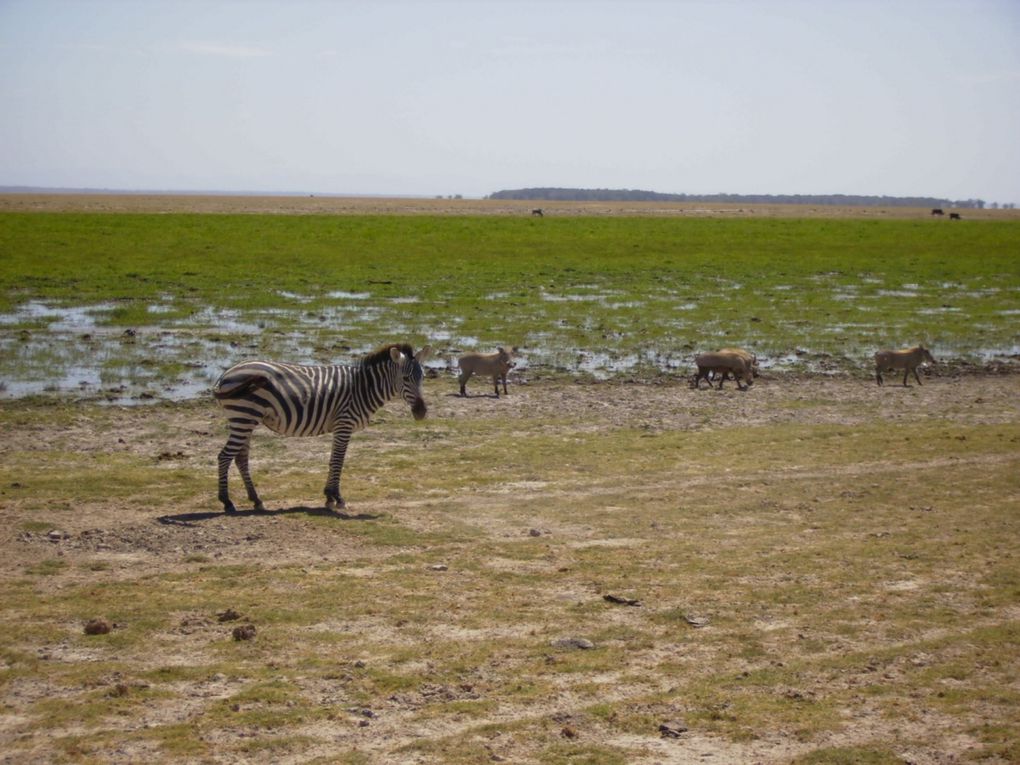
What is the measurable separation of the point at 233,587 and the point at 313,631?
1231 millimetres

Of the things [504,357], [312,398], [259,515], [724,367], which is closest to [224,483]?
[259,515]

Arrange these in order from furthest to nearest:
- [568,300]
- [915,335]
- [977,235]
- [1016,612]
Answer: [977,235] < [568,300] < [915,335] < [1016,612]

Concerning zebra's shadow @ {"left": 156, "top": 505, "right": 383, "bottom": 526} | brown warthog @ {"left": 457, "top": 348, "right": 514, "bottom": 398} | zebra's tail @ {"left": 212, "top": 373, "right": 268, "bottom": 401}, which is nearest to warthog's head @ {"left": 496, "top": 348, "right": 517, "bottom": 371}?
brown warthog @ {"left": 457, "top": 348, "right": 514, "bottom": 398}

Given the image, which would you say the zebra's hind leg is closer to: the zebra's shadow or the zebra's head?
the zebra's shadow

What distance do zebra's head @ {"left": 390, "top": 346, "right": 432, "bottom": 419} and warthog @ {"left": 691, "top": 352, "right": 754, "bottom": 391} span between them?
817 centimetres

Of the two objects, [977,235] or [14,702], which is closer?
[14,702]

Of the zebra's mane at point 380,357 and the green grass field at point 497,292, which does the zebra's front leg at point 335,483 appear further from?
the green grass field at point 497,292

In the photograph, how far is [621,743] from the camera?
6.49 m

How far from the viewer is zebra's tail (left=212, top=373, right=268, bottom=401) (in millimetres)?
11352

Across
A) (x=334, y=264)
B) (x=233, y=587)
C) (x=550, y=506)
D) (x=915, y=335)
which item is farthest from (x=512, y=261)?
(x=233, y=587)

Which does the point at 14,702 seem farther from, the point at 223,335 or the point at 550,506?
the point at 223,335

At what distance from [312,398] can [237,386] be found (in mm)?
846

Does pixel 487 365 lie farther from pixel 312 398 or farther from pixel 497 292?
pixel 497 292

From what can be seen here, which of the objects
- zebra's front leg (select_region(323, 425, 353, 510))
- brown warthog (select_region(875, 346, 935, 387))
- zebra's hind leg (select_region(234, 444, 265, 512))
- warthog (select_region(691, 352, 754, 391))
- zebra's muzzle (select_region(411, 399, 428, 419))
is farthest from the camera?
brown warthog (select_region(875, 346, 935, 387))
